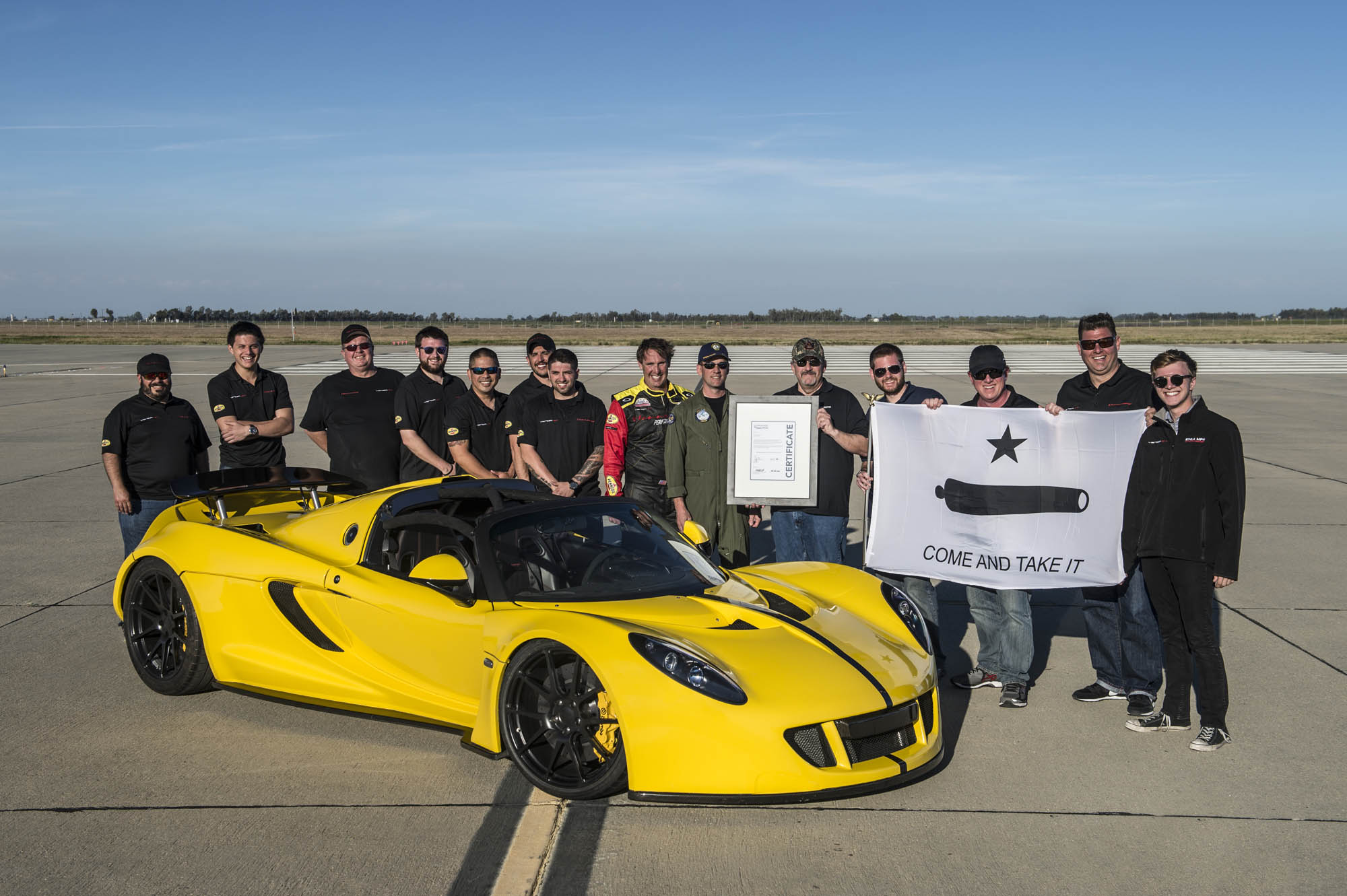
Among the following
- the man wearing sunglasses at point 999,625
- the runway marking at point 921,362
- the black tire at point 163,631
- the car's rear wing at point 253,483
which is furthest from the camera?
the runway marking at point 921,362

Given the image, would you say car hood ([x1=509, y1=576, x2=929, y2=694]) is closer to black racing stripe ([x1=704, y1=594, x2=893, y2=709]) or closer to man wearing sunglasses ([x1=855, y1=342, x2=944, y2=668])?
black racing stripe ([x1=704, y1=594, x2=893, y2=709])

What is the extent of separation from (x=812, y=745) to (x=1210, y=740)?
87.0 inches

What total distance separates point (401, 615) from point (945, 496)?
3289 millimetres

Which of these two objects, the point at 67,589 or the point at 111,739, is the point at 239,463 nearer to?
the point at 67,589

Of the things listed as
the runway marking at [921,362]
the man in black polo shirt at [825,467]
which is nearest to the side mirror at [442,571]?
the man in black polo shirt at [825,467]

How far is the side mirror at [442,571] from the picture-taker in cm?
500

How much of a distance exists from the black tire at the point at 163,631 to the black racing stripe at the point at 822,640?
2861 mm

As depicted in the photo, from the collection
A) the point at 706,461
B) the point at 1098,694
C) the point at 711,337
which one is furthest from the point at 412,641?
the point at 711,337

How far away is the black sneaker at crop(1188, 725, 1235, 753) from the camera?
509 cm

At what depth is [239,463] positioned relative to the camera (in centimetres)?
790

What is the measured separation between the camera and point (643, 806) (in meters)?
4.44

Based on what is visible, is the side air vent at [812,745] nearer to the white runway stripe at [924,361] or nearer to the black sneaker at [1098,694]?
the black sneaker at [1098,694]

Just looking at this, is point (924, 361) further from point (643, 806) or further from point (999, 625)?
point (643, 806)

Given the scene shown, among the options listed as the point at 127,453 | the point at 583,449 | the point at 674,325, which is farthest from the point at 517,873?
the point at 674,325
